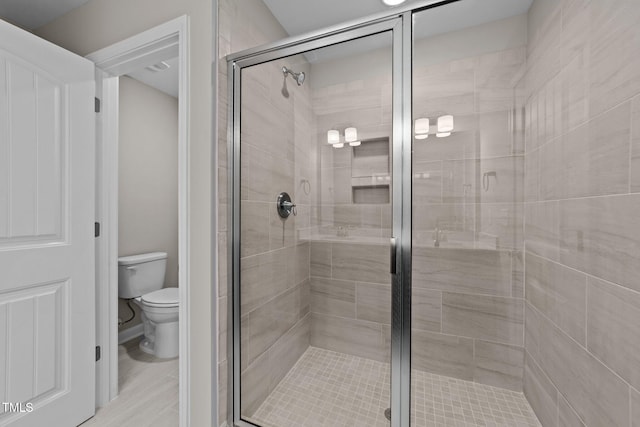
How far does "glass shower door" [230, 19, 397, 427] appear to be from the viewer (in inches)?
49.3

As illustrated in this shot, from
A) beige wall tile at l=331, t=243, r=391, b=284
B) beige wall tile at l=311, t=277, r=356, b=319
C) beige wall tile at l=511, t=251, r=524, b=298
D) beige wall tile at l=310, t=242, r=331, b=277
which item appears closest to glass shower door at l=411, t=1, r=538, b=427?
beige wall tile at l=511, t=251, r=524, b=298

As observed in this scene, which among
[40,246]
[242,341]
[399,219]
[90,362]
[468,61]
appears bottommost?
[90,362]

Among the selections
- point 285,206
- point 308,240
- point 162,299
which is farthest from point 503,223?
point 162,299

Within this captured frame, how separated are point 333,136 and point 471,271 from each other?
0.97m

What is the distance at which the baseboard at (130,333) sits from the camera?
7.75ft

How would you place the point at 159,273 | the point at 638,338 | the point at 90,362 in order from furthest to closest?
1. the point at 159,273
2. the point at 90,362
3. the point at 638,338

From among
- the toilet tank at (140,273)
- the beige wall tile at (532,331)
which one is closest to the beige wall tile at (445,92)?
the beige wall tile at (532,331)

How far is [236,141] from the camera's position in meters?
1.33

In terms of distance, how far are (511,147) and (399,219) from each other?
760 millimetres

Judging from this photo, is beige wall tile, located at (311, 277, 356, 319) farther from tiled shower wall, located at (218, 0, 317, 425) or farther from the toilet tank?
the toilet tank

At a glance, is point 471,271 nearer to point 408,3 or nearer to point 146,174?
point 408,3

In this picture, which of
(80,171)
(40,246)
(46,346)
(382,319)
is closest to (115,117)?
(80,171)

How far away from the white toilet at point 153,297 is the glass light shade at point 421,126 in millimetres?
1959

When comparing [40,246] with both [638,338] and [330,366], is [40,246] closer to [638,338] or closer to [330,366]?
[330,366]
